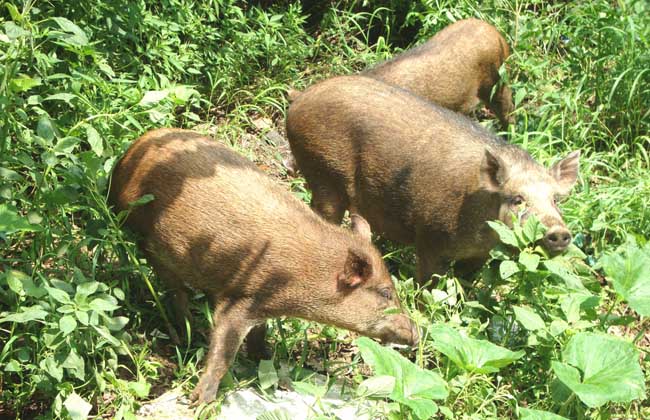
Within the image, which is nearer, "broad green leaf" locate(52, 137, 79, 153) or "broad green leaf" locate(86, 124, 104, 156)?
"broad green leaf" locate(52, 137, 79, 153)

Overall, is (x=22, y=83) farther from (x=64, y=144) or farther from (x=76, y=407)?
(x=76, y=407)

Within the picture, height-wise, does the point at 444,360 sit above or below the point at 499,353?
below

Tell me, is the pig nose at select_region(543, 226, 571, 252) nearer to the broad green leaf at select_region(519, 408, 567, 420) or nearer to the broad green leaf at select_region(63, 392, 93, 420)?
the broad green leaf at select_region(519, 408, 567, 420)

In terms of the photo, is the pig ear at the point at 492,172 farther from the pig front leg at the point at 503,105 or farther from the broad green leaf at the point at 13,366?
the broad green leaf at the point at 13,366

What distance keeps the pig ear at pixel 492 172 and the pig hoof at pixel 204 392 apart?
209cm

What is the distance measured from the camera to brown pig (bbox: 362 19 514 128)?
24.5ft

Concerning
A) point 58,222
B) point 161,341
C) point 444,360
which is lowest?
point 161,341

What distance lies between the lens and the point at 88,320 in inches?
172

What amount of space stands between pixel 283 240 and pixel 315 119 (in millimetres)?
1481

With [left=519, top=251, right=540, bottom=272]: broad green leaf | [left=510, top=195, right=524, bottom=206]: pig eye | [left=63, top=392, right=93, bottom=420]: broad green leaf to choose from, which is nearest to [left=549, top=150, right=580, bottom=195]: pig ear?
[left=510, top=195, right=524, bottom=206]: pig eye

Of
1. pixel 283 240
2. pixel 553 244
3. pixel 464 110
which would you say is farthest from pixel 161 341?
pixel 464 110

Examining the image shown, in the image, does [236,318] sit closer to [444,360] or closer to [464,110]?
[444,360]

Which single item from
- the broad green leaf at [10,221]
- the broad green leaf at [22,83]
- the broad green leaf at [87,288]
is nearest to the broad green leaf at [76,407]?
the broad green leaf at [87,288]

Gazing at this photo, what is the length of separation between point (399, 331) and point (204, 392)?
1130 mm
